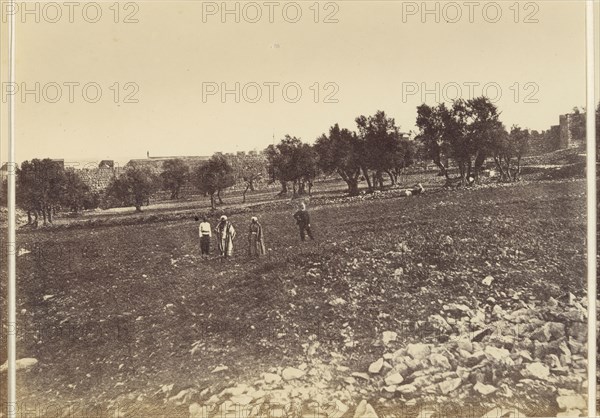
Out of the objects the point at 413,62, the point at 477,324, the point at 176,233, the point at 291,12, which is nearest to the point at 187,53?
the point at 291,12

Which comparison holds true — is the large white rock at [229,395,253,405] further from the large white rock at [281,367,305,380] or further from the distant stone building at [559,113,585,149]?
the distant stone building at [559,113,585,149]

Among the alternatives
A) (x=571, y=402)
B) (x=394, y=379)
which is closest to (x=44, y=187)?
(x=394, y=379)

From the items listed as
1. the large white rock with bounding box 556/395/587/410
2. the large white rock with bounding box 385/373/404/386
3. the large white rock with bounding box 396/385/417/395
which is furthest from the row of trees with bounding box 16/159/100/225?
the large white rock with bounding box 556/395/587/410

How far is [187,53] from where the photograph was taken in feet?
12.7

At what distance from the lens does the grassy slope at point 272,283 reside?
376 centimetres

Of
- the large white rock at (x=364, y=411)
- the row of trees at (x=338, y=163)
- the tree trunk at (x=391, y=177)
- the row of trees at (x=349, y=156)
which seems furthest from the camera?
the tree trunk at (x=391, y=177)

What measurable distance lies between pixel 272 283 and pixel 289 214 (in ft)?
1.64

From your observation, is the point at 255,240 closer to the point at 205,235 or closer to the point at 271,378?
the point at 205,235

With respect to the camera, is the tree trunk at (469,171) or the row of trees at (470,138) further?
the tree trunk at (469,171)

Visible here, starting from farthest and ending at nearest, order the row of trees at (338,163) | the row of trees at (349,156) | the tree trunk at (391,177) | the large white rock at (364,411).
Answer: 1. the tree trunk at (391,177)
2. the row of trees at (349,156)
3. the row of trees at (338,163)
4. the large white rock at (364,411)

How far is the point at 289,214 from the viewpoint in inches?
153

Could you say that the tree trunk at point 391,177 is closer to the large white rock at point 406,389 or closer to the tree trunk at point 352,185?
the tree trunk at point 352,185

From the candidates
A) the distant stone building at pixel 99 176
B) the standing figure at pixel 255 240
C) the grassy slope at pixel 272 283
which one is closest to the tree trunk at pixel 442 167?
→ the grassy slope at pixel 272 283

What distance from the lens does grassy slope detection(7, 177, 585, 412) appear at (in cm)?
376
